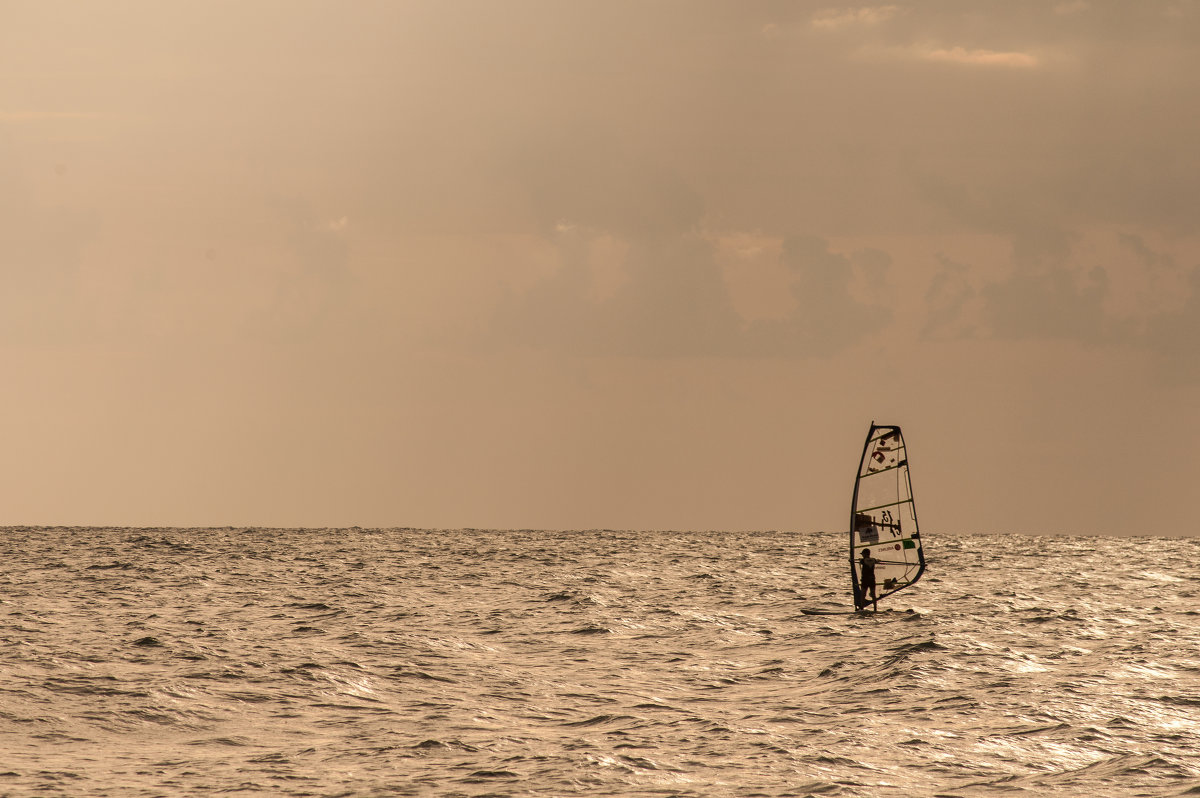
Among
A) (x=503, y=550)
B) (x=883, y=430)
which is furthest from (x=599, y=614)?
(x=503, y=550)

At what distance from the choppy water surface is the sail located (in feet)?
5.47

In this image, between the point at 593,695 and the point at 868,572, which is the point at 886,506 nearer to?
the point at 868,572

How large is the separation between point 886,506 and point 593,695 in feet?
41.9

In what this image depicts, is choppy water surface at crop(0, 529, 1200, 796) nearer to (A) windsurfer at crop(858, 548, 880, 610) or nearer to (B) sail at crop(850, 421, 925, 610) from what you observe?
(A) windsurfer at crop(858, 548, 880, 610)

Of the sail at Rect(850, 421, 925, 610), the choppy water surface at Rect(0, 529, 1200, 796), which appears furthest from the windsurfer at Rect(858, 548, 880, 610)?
the choppy water surface at Rect(0, 529, 1200, 796)

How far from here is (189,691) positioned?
1853 cm

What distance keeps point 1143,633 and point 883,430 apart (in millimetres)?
6999

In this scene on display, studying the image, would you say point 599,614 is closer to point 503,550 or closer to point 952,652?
point 952,652

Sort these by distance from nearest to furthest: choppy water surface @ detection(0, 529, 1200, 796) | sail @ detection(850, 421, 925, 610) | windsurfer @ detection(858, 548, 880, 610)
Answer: choppy water surface @ detection(0, 529, 1200, 796) < sail @ detection(850, 421, 925, 610) < windsurfer @ detection(858, 548, 880, 610)

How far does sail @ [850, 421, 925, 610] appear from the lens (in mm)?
28844

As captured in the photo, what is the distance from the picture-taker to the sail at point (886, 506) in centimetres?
2884

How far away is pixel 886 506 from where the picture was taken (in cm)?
2941

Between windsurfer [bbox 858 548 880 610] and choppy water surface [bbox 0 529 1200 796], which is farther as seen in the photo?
windsurfer [bbox 858 548 880 610]

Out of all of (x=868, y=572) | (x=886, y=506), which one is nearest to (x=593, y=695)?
(x=886, y=506)
